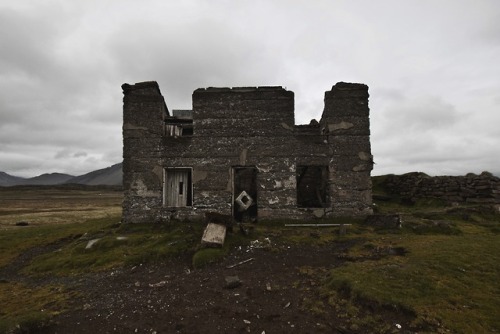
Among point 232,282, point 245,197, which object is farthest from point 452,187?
point 232,282

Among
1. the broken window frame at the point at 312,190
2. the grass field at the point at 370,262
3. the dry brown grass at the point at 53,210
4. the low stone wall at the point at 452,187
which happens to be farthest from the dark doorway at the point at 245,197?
the dry brown grass at the point at 53,210

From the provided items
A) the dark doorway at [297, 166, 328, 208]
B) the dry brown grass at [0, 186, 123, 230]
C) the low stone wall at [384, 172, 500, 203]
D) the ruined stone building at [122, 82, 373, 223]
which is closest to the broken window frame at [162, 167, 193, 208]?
the ruined stone building at [122, 82, 373, 223]

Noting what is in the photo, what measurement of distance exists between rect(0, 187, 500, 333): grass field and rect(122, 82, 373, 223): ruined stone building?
1.22 m

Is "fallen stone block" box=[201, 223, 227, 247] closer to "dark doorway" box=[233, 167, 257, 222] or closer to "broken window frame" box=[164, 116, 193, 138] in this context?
"dark doorway" box=[233, 167, 257, 222]

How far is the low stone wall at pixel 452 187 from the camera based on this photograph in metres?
15.7

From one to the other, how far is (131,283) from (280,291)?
14.6 feet

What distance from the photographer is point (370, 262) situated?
8812 millimetres

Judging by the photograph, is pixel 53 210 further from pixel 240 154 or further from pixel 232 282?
pixel 232 282

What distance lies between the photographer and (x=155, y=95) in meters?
15.1

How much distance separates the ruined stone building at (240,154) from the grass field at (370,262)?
1225 mm

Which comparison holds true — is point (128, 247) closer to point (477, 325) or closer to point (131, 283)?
point (131, 283)

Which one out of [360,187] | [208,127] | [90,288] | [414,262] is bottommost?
[90,288]

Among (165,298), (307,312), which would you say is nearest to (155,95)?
(165,298)

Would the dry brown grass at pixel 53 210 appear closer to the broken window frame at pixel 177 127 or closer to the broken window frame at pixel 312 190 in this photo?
the broken window frame at pixel 177 127
